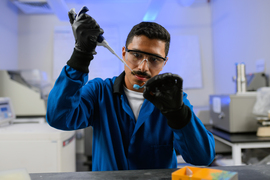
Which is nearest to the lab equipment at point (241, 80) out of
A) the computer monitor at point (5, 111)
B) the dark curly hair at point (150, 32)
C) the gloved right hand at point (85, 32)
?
the dark curly hair at point (150, 32)

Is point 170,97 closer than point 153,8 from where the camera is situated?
Yes

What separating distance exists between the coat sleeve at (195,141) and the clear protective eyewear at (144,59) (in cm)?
32

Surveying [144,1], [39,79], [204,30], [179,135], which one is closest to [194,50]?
[204,30]

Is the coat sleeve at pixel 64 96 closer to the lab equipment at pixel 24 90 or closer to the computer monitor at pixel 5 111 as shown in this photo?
the computer monitor at pixel 5 111

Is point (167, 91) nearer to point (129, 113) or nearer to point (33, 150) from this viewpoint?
point (129, 113)

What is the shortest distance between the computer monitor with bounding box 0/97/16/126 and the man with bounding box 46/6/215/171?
1579mm

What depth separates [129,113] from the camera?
1044 millimetres

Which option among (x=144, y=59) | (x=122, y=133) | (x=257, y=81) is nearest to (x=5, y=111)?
(x=122, y=133)

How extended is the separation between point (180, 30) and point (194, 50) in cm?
41

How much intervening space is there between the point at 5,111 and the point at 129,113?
182 centimetres

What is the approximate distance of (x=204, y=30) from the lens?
3514mm

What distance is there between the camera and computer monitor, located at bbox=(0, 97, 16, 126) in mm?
2171

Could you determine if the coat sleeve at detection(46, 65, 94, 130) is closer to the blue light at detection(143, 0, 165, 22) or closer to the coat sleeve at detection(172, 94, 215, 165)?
the coat sleeve at detection(172, 94, 215, 165)

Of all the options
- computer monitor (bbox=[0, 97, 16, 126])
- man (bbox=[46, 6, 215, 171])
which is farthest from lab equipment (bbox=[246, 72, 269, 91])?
computer monitor (bbox=[0, 97, 16, 126])
